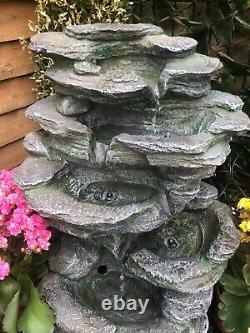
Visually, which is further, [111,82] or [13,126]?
[13,126]

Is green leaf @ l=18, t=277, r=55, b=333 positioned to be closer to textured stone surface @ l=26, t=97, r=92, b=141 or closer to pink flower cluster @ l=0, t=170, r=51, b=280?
pink flower cluster @ l=0, t=170, r=51, b=280

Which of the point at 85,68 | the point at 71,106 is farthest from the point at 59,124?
the point at 85,68

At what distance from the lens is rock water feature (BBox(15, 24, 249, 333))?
166 centimetres

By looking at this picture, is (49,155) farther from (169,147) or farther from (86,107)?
(169,147)

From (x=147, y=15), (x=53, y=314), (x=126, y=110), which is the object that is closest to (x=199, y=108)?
(x=126, y=110)

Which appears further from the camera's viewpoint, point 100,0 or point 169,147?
point 100,0

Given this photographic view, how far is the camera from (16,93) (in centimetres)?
282

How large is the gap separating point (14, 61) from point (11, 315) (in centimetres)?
154

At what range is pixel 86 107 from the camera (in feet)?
5.82

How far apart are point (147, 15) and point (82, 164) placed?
190 cm

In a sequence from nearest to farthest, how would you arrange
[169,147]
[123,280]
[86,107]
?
[169,147], [86,107], [123,280]

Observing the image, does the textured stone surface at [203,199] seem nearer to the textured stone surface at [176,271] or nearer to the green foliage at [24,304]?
the textured stone surface at [176,271]

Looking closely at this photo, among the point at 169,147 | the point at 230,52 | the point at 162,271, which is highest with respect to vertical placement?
the point at 169,147

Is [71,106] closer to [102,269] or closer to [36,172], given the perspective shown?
[36,172]
